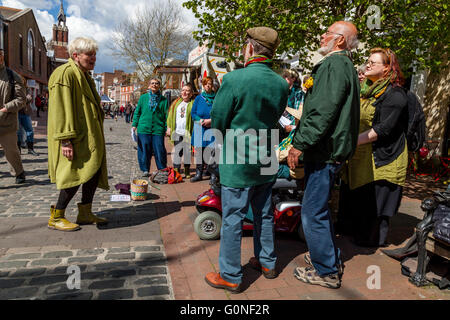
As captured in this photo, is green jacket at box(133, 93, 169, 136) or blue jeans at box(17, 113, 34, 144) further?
blue jeans at box(17, 113, 34, 144)

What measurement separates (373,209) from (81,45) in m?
3.60

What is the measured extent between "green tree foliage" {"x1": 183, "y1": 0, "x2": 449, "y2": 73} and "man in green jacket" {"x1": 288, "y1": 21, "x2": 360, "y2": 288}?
3.66 metres

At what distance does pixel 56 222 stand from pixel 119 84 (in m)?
114

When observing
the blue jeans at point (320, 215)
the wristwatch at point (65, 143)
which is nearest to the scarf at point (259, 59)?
the blue jeans at point (320, 215)

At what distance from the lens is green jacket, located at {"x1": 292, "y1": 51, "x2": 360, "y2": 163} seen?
2.49 m

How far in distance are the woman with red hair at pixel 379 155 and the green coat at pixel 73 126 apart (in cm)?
282

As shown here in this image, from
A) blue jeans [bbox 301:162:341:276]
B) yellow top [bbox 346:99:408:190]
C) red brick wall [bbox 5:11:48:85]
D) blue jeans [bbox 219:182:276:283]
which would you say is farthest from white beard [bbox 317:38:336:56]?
red brick wall [bbox 5:11:48:85]

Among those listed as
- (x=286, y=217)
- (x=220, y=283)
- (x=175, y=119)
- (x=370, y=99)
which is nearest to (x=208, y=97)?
(x=175, y=119)

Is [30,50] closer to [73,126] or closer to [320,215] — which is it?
[73,126]

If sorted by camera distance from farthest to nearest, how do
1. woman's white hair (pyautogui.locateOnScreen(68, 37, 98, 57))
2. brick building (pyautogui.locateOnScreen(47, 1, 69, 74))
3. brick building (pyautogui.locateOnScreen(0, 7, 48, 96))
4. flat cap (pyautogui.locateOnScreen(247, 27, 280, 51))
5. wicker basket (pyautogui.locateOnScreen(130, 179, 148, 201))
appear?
brick building (pyautogui.locateOnScreen(47, 1, 69, 74)), brick building (pyautogui.locateOnScreen(0, 7, 48, 96)), wicker basket (pyautogui.locateOnScreen(130, 179, 148, 201)), woman's white hair (pyautogui.locateOnScreen(68, 37, 98, 57)), flat cap (pyautogui.locateOnScreen(247, 27, 280, 51))

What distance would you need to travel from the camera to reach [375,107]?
347 centimetres

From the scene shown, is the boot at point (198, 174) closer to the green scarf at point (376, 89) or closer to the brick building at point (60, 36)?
the green scarf at point (376, 89)

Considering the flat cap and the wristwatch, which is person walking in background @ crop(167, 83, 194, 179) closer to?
the wristwatch
